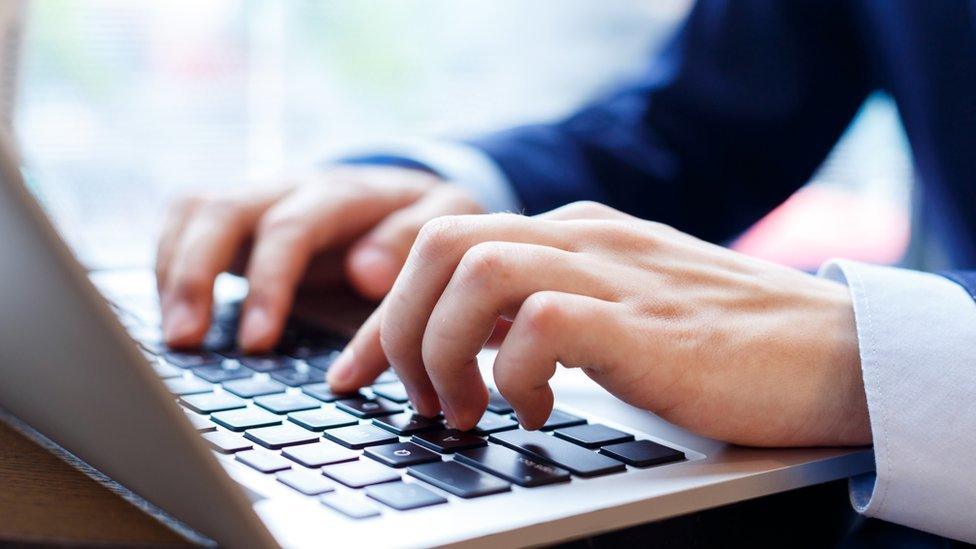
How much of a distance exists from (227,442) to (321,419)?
5 cm

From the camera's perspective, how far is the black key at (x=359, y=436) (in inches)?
16.1

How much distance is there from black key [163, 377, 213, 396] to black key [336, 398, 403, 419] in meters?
0.08

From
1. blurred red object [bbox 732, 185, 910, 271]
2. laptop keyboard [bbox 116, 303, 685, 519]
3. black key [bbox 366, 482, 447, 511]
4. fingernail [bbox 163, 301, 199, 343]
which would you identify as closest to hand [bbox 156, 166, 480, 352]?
fingernail [bbox 163, 301, 199, 343]

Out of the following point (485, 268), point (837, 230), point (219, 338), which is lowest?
point (837, 230)

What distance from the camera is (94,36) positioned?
2.72m

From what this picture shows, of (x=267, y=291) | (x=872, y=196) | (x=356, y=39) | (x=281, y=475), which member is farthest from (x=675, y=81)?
(x=872, y=196)

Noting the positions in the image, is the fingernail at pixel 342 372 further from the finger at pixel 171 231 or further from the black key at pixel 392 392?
the finger at pixel 171 231

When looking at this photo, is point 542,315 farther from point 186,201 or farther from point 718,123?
point 718,123

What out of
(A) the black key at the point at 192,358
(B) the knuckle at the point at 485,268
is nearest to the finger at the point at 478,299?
(B) the knuckle at the point at 485,268

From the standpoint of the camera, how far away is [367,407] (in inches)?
19.0

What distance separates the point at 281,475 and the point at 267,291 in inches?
13.3

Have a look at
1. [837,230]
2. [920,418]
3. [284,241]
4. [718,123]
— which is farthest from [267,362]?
[837,230]

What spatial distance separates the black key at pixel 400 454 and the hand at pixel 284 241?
0.25 meters

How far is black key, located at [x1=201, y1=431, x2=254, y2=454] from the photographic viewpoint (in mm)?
395
